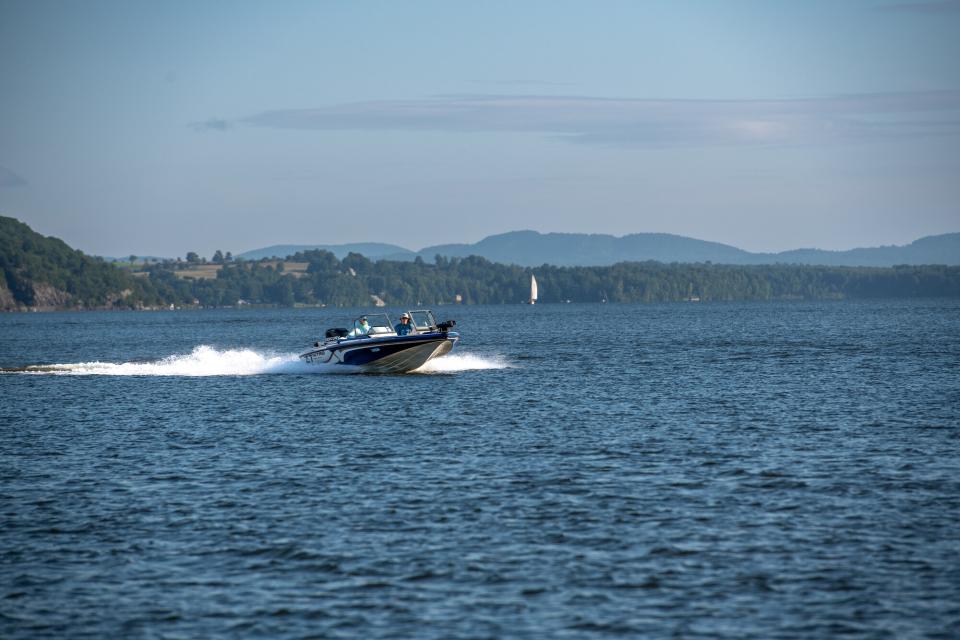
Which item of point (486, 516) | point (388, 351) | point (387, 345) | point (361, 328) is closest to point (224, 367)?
point (361, 328)

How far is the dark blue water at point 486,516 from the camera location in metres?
17.9

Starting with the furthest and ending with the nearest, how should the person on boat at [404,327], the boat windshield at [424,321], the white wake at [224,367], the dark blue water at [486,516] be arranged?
the white wake at [224,367] < the boat windshield at [424,321] < the person on boat at [404,327] < the dark blue water at [486,516]

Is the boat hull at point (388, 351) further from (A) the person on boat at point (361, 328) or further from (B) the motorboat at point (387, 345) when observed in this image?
(A) the person on boat at point (361, 328)

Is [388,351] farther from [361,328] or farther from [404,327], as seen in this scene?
[361,328]

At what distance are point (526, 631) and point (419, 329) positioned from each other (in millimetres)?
40153

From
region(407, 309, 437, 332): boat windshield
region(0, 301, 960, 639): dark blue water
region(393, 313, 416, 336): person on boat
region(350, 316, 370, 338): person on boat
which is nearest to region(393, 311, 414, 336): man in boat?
region(393, 313, 416, 336): person on boat

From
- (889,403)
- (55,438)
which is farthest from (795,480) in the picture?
(55,438)

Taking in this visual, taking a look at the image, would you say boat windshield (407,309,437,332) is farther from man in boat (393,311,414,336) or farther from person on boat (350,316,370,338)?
person on boat (350,316,370,338)

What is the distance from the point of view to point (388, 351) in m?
56.7

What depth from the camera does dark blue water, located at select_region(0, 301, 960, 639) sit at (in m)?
17.9

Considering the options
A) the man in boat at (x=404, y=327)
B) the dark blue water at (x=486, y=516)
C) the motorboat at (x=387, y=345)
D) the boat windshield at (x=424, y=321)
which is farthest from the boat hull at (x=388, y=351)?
the dark blue water at (x=486, y=516)

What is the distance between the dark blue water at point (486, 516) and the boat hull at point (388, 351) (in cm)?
638

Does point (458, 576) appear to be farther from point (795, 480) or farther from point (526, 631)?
point (795, 480)

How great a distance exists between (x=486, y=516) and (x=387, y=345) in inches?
1290
